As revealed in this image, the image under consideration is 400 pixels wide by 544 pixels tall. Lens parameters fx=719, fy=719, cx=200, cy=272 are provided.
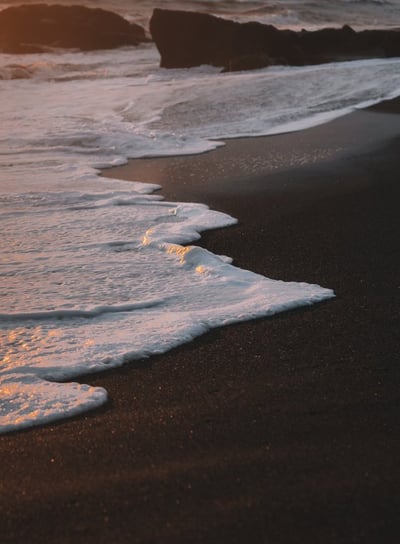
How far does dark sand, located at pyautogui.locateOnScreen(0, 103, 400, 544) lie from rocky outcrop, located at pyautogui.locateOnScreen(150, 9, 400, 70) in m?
13.0

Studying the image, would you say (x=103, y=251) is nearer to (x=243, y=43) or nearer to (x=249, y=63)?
(x=249, y=63)

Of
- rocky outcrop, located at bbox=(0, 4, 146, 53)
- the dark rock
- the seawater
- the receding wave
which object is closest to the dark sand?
the seawater

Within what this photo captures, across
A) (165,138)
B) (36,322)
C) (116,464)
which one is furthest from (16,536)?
(165,138)

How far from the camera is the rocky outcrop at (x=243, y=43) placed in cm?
1616

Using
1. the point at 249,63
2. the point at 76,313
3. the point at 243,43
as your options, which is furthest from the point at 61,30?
the point at 76,313

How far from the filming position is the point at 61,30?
907 inches

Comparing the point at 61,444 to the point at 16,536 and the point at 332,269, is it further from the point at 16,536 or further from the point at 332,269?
the point at 332,269

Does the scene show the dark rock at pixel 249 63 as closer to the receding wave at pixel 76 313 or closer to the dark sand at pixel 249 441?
the dark sand at pixel 249 441

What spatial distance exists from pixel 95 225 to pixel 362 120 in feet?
15.8

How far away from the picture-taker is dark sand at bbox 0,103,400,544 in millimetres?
1932

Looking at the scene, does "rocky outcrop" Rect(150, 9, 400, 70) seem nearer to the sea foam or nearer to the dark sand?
the sea foam

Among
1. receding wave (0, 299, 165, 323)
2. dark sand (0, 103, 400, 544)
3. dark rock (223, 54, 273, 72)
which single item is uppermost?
dark rock (223, 54, 273, 72)

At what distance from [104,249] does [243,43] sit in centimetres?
1321

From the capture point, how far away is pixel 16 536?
190cm
